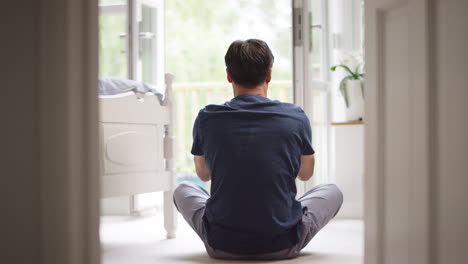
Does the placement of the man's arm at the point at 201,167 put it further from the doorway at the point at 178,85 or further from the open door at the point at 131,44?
the open door at the point at 131,44

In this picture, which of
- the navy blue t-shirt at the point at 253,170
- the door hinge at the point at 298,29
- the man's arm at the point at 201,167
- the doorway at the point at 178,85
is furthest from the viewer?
the door hinge at the point at 298,29

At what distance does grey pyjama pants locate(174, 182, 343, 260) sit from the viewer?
66.2 inches

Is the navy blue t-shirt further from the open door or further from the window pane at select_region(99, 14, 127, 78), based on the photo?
the window pane at select_region(99, 14, 127, 78)

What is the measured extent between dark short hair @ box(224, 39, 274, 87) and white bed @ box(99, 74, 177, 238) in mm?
527

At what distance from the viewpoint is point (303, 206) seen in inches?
71.9

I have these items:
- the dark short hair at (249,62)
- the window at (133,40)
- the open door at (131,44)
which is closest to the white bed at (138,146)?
the dark short hair at (249,62)

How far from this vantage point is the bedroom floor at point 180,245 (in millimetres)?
1736

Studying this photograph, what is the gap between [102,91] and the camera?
6.57 feet

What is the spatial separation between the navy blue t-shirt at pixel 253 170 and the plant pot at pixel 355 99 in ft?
4.94
